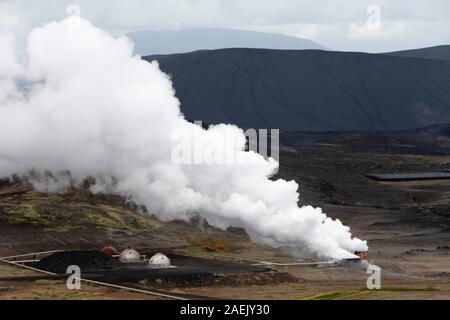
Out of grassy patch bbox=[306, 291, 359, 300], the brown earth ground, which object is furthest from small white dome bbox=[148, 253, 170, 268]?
grassy patch bbox=[306, 291, 359, 300]

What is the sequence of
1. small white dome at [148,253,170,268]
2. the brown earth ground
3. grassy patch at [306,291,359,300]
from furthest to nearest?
small white dome at [148,253,170,268] → the brown earth ground → grassy patch at [306,291,359,300]

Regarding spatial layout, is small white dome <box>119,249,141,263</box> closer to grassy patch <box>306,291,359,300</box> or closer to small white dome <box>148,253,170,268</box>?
small white dome <box>148,253,170,268</box>

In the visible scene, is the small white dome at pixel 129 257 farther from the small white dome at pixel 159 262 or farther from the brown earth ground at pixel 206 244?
the brown earth ground at pixel 206 244

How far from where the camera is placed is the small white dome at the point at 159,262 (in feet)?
397

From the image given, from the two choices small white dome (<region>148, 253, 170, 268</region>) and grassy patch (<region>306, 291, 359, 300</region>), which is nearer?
grassy patch (<region>306, 291, 359, 300</region>)

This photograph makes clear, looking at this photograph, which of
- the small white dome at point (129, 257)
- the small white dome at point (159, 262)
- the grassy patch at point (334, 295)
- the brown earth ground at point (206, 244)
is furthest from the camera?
the small white dome at point (129, 257)

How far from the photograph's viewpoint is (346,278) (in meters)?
121

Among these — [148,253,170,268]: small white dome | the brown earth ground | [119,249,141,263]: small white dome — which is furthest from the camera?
[119,249,141,263]: small white dome

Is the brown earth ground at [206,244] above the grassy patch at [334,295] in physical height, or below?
above

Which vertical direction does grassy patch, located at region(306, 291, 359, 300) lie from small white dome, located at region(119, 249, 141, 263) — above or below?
below

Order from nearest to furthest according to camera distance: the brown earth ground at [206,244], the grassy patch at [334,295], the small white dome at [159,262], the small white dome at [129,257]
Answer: the grassy patch at [334,295], the brown earth ground at [206,244], the small white dome at [159,262], the small white dome at [129,257]

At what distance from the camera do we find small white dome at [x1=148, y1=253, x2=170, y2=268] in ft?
397

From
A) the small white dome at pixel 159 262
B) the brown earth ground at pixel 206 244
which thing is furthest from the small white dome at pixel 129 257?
the brown earth ground at pixel 206 244
